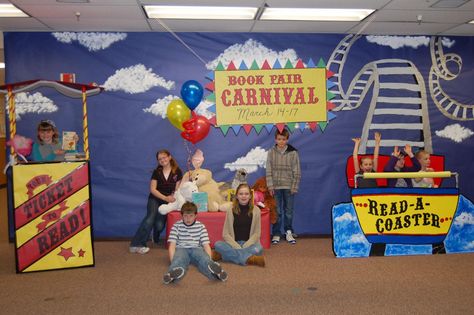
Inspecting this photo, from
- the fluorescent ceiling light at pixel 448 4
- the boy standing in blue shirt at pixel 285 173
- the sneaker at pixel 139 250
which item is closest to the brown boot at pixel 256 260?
the boy standing in blue shirt at pixel 285 173

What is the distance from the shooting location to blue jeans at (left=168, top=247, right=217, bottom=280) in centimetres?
407

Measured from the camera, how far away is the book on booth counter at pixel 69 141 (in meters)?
5.44

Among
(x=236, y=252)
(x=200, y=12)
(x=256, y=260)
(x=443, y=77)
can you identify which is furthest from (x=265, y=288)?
(x=443, y=77)

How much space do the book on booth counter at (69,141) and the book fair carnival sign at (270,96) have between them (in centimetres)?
182

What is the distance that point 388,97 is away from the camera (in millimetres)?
6070

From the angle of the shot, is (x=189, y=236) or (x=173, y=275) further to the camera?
(x=189, y=236)

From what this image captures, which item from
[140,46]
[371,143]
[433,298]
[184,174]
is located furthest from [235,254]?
[140,46]

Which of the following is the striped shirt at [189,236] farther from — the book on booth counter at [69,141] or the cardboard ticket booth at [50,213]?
the book on booth counter at [69,141]

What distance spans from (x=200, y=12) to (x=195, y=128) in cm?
137

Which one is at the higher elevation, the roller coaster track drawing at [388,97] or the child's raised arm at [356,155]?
the roller coaster track drawing at [388,97]

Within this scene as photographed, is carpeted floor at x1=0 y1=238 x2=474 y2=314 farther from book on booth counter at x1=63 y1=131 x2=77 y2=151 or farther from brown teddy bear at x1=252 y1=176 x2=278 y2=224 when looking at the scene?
book on booth counter at x1=63 y1=131 x2=77 y2=151

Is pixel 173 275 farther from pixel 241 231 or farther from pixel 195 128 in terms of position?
pixel 195 128

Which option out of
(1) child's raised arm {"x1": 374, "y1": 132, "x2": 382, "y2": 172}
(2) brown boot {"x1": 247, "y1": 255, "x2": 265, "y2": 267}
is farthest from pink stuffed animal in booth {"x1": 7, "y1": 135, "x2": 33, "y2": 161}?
(1) child's raised arm {"x1": 374, "y1": 132, "x2": 382, "y2": 172}

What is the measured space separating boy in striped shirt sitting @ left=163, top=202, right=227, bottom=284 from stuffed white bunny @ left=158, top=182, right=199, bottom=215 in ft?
2.46
